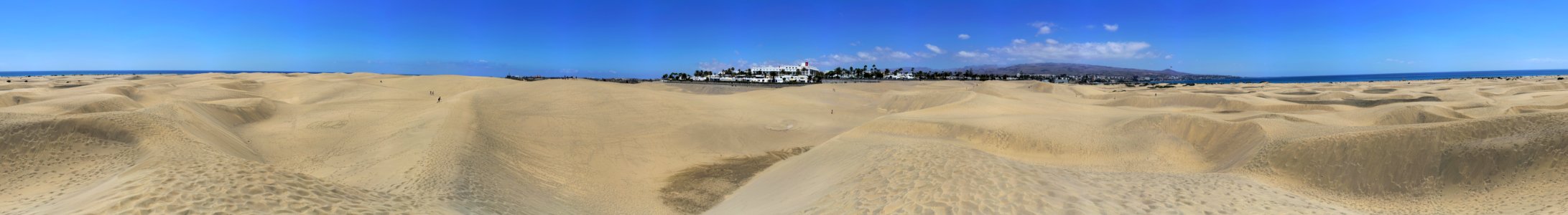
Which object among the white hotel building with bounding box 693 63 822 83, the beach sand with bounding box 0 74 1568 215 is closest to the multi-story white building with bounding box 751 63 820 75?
the white hotel building with bounding box 693 63 822 83

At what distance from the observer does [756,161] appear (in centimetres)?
2039

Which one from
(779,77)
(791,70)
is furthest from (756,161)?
(791,70)

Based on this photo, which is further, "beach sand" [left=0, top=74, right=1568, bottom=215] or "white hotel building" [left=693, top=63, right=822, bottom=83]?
"white hotel building" [left=693, top=63, right=822, bottom=83]

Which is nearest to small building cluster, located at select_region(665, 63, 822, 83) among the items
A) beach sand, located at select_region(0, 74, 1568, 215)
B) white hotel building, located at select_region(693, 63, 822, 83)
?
white hotel building, located at select_region(693, 63, 822, 83)

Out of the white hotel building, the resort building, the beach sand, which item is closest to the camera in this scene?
the beach sand

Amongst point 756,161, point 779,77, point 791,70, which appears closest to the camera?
point 756,161

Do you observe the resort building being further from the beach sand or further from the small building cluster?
the beach sand

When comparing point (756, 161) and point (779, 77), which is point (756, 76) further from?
point (756, 161)

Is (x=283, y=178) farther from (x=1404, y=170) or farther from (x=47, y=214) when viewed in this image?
(x=1404, y=170)

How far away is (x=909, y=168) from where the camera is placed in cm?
1204

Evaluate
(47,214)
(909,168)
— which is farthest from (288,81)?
(909,168)

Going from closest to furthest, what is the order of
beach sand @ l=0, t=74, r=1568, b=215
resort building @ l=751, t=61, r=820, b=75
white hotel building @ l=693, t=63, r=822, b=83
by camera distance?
1. beach sand @ l=0, t=74, r=1568, b=215
2. white hotel building @ l=693, t=63, r=822, b=83
3. resort building @ l=751, t=61, r=820, b=75

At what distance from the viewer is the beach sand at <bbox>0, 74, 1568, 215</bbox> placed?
9531mm

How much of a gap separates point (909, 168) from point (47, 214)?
12248mm
